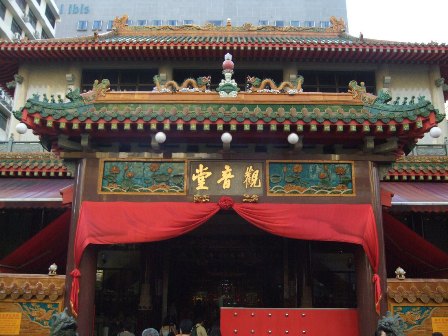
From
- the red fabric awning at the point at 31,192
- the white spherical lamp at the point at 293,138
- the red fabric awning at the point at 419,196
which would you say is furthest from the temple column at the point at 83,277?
the red fabric awning at the point at 419,196

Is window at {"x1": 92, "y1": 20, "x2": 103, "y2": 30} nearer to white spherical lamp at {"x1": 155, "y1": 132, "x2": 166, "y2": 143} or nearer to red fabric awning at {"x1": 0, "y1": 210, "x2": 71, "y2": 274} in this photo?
red fabric awning at {"x1": 0, "y1": 210, "x2": 71, "y2": 274}

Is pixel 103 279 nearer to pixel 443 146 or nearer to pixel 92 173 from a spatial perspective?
pixel 92 173

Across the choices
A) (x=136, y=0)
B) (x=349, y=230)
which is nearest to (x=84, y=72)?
(x=349, y=230)

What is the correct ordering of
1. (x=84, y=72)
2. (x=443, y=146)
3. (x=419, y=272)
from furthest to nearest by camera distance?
(x=84, y=72), (x=443, y=146), (x=419, y=272)

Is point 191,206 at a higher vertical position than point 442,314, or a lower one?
higher

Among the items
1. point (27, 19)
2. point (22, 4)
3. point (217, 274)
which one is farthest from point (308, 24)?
point (217, 274)

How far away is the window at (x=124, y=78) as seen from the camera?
1623 centimetres

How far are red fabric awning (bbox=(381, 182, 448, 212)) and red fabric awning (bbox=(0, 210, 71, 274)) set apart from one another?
25.0ft

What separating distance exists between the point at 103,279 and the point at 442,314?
29.3ft

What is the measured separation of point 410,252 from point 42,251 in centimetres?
879

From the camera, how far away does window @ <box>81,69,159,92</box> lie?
1623cm

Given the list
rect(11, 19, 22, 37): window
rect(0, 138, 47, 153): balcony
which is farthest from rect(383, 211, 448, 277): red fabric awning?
rect(11, 19, 22, 37): window

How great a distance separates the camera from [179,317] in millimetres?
13555

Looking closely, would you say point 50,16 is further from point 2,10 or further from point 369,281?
point 369,281
